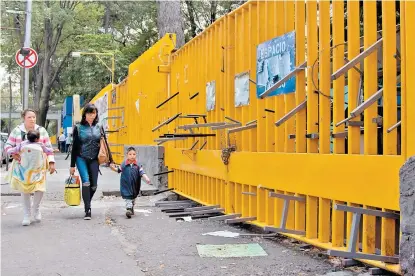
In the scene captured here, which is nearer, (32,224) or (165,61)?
(32,224)

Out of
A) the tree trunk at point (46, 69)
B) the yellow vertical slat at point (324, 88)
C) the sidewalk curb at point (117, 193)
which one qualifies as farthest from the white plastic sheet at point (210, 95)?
the tree trunk at point (46, 69)


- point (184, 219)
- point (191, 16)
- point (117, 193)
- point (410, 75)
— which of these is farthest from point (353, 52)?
point (191, 16)

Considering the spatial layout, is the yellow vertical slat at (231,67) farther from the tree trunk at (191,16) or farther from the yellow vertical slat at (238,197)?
the tree trunk at (191,16)

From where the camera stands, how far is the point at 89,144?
7.58m

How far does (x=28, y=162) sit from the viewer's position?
6859mm

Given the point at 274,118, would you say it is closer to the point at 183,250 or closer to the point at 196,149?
the point at 183,250

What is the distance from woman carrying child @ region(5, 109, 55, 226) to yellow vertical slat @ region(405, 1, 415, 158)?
4.91m

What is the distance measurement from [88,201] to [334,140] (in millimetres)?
4154

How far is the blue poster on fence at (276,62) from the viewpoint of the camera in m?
5.00

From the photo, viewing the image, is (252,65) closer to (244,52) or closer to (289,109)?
(244,52)

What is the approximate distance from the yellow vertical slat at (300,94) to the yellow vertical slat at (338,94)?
54 cm

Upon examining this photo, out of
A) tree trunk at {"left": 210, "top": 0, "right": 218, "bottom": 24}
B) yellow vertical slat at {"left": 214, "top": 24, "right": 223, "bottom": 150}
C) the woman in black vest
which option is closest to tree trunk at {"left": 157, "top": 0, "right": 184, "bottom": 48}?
the woman in black vest

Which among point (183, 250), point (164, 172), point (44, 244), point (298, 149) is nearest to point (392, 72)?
point (298, 149)

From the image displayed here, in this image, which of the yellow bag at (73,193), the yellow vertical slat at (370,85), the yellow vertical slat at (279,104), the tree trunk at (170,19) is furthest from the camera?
the tree trunk at (170,19)
